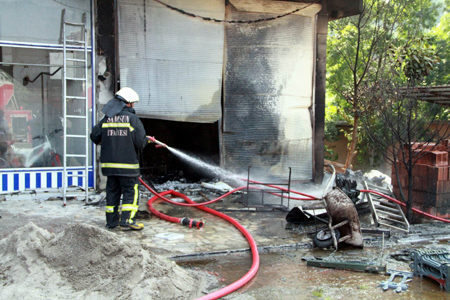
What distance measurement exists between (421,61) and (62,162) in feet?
24.1

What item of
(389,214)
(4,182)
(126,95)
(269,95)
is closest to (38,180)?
(4,182)

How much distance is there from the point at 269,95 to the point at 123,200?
4.58 metres

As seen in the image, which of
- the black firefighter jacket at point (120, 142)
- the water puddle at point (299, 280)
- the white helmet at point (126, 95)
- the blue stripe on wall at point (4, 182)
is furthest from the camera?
the blue stripe on wall at point (4, 182)

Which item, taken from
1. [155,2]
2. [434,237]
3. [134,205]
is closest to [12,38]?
[155,2]

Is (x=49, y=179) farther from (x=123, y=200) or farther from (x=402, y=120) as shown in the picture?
(x=402, y=120)

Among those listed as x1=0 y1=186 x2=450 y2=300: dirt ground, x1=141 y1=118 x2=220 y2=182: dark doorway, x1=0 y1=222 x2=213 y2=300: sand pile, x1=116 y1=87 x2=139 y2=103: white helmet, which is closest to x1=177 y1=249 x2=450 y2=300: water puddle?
x1=0 y1=186 x2=450 y2=300: dirt ground

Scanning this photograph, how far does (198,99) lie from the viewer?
8578 millimetres

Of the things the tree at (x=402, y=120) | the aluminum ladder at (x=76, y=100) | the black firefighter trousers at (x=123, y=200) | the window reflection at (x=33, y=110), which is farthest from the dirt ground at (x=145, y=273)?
the window reflection at (x=33, y=110)

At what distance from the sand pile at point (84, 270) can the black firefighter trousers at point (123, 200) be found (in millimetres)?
1793

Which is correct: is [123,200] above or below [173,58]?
below

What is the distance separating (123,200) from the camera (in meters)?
5.70

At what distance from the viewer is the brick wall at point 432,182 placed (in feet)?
21.9

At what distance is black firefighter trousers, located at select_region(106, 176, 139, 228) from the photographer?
5680 millimetres

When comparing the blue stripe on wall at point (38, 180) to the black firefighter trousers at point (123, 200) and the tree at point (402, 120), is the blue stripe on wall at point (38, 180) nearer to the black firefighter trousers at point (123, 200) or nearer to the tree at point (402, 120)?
the black firefighter trousers at point (123, 200)
